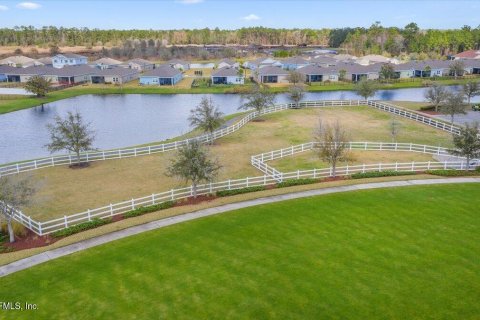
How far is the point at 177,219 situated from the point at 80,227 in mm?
6237

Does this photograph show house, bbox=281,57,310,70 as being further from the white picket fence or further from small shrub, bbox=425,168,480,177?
small shrub, bbox=425,168,480,177

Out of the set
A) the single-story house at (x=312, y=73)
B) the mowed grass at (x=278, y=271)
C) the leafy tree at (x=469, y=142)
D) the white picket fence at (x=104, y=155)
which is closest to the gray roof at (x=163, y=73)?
the single-story house at (x=312, y=73)

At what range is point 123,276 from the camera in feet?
67.7

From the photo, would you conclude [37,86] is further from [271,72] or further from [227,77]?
[271,72]

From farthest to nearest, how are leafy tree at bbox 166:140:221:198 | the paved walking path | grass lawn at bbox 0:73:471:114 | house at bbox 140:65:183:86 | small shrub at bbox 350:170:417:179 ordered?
house at bbox 140:65:183:86 → grass lawn at bbox 0:73:471:114 → small shrub at bbox 350:170:417:179 → leafy tree at bbox 166:140:221:198 → the paved walking path

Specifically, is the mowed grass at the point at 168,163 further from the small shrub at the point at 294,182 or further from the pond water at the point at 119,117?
the pond water at the point at 119,117

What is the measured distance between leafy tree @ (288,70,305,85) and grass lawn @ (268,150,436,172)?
64.7 meters

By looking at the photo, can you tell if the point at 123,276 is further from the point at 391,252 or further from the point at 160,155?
the point at 160,155

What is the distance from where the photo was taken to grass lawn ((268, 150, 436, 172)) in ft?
135

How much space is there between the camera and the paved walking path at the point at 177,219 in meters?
22.5

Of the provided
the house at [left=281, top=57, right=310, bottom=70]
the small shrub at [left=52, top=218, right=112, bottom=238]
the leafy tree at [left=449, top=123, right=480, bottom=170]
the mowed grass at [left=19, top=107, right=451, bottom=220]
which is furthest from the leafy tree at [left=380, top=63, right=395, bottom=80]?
the small shrub at [left=52, top=218, right=112, bottom=238]

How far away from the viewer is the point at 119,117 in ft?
237

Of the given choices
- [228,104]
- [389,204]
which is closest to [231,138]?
[389,204]

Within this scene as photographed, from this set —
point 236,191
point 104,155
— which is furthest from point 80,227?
point 104,155
